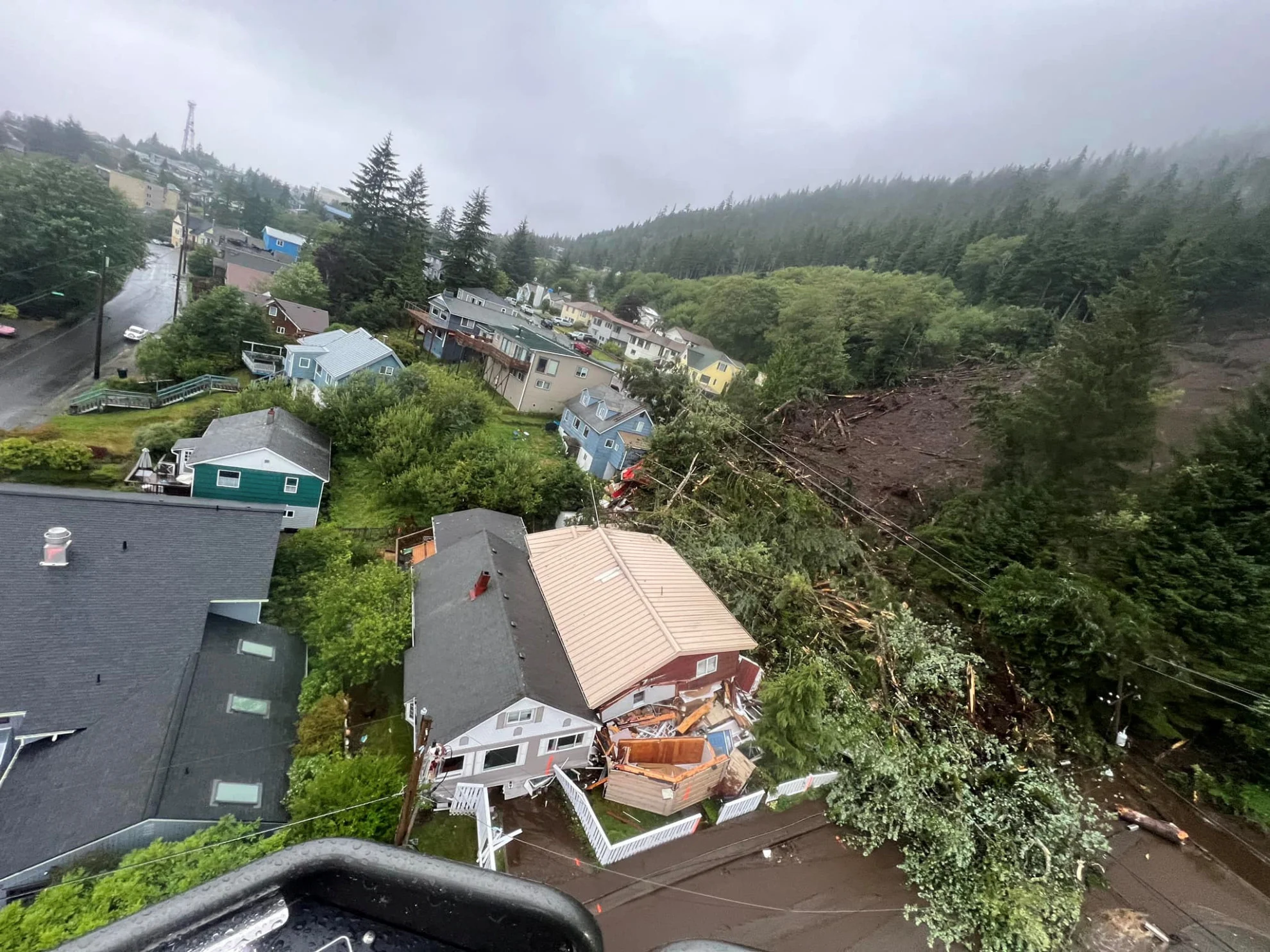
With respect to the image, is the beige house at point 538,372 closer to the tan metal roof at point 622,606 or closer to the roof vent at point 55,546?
the tan metal roof at point 622,606

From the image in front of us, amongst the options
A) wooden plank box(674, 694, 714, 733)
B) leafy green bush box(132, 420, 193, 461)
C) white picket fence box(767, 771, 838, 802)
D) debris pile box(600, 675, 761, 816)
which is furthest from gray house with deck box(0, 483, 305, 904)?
white picket fence box(767, 771, 838, 802)

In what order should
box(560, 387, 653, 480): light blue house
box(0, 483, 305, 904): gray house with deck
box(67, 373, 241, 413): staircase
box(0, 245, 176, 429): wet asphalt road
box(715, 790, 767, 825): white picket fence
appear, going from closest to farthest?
box(0, 483, 305, 904): gray house with deck, box(715, 790, 767, 825): white picket fence, box(67, 373, 241, 413): staircase, box(0, 245, 176, 429): wet asphalt road, box(560, 387, 653, 480): light blue house

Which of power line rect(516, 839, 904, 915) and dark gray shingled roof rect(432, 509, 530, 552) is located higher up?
dark gray shingled roof rect(432, 509, 530, 552)

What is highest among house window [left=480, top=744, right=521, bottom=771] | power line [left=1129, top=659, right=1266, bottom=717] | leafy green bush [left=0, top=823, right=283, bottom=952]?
power line [left=1129, top=659, right=1266, bottom=717]

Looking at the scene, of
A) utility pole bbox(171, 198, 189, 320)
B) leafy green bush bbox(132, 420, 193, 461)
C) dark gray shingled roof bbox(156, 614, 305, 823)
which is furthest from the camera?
utility pole bbox(171, 198, 189, 320)

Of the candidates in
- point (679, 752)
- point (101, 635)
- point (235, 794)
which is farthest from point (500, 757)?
point (101, 635)

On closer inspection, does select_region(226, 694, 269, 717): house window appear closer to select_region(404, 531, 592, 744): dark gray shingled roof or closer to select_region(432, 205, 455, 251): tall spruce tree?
select_region(404, 531, 592, 744): dark gray shingled roof

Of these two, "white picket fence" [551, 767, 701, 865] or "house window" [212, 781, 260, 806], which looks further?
"white picket fence" [551, 767, 701, 865]
